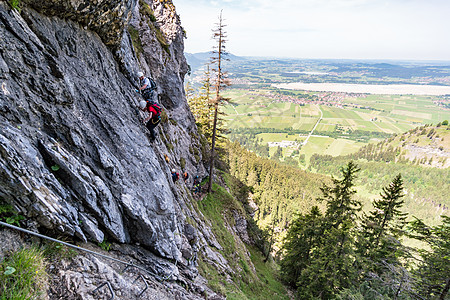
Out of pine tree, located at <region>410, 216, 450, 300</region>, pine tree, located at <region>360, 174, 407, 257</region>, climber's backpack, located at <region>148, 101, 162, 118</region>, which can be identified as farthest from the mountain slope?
pine tree, located at <region>360, 174, 407, 257</region>

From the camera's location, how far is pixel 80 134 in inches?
278

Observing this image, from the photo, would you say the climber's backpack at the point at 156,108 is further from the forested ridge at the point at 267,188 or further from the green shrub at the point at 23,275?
the forested ridge at the point at 267,188

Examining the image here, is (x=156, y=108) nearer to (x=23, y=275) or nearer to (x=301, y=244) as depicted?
(x=23, y=275)

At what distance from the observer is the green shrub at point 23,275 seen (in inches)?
161

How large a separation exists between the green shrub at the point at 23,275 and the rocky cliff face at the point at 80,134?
86cm

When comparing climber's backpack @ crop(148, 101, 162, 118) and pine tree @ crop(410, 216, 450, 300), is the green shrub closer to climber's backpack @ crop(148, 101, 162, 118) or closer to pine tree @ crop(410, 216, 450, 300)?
climber's backpack @ crop(148, 101, 162, 118)

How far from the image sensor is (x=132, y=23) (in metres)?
16.5

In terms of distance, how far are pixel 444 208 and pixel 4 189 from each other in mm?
239929

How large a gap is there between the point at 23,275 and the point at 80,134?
4.05m

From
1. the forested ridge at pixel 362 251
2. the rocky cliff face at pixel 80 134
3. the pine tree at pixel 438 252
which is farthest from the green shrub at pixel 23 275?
the pine tree at pixel 438 252

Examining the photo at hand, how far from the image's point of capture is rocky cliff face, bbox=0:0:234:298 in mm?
5379

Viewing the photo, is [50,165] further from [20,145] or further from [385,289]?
[385,289]

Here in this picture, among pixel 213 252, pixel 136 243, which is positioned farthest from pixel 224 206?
pixel 136 243

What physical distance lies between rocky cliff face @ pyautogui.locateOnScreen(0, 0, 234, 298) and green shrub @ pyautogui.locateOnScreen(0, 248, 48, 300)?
2.84 ft
